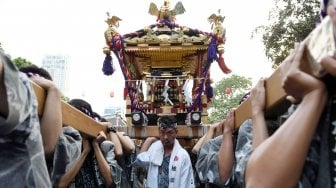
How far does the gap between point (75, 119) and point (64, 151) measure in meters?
0.28

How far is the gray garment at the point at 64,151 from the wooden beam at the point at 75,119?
0.17ft

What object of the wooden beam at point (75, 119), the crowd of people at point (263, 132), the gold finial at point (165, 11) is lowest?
the wooden beam at point (75, 119)

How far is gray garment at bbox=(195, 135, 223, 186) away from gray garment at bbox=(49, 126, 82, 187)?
925mm

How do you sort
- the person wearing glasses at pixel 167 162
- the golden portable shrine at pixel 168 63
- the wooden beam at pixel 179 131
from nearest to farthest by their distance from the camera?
1. the person wearing glasses at pixel 167 162
2. the wooden beam at pixel 179 131
3. the golden portable shrine at pixel 168 63

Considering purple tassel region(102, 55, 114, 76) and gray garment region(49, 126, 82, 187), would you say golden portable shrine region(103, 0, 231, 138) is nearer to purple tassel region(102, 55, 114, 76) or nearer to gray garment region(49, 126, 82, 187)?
purple tassel region(102, 55, 114, 76)

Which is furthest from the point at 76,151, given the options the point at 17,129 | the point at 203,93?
the point at 203,93

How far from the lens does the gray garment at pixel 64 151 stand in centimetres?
196

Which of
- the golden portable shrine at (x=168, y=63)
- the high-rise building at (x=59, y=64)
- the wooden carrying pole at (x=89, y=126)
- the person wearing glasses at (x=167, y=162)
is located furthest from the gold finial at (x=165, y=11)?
the high-rise building at (x=59, y=64)

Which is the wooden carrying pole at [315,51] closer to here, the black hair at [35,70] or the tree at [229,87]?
the black hair at [35,70]

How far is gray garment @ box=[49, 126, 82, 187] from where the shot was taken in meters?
1.96

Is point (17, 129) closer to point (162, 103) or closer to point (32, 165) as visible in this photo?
point (32, 165)

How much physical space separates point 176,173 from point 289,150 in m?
3.01

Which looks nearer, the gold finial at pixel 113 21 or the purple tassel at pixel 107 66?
the purple tassel at pixel 107 66

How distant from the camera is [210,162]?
8.92ft
